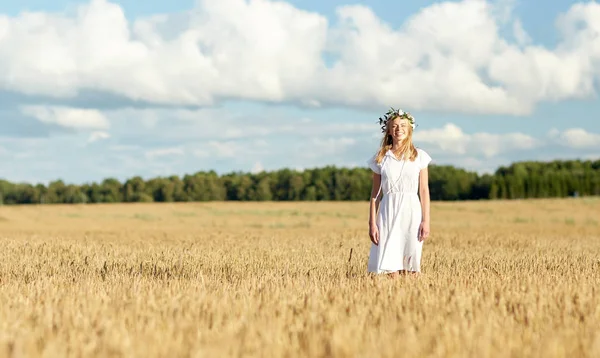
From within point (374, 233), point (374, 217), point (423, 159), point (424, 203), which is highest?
point (423, 159)

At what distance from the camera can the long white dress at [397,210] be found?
7.90m

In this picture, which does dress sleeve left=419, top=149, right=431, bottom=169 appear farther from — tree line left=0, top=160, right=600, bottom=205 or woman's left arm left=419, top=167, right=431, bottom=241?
tree line left=0, top=160, right=600, bottom=205

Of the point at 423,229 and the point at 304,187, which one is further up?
the point at 304,187

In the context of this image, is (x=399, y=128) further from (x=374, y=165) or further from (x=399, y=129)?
(x=374, y=165)

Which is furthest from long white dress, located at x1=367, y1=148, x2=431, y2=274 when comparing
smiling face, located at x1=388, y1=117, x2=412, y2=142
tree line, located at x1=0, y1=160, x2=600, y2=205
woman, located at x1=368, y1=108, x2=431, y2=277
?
tree line, located at x1=0, y1=160, x2=600, y2=205

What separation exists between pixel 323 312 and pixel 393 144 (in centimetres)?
291

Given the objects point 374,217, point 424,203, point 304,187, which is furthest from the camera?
point 304,187

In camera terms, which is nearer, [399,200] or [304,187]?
[399,200]

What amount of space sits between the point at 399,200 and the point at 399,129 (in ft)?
2.39

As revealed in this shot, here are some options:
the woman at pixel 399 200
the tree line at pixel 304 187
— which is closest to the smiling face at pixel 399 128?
the woman at pixel 399 200

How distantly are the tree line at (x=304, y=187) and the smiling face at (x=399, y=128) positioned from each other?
7773 cm

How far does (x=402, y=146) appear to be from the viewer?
26.1ft

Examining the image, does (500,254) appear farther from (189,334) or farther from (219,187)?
(219,187)

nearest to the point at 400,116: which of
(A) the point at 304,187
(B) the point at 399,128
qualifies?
(B) the point at 399,128
